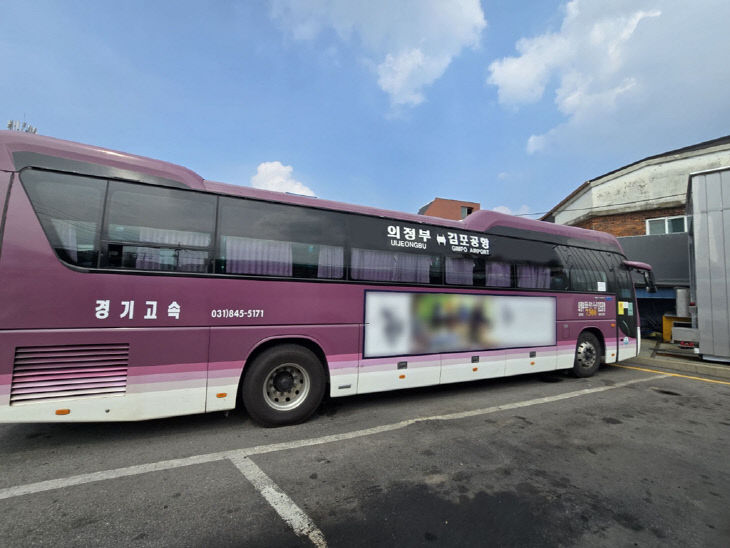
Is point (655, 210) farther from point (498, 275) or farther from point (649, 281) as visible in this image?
point (498, 275)

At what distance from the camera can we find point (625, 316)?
855 centimetres

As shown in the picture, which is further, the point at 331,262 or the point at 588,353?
the point at 588,353

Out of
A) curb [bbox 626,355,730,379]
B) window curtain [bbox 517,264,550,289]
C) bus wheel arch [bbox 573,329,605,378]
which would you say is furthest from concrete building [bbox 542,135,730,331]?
window curtain [bbox 517,264,550,289]

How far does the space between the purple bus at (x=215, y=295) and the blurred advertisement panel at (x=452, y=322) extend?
0.11 feet

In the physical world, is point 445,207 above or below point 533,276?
above

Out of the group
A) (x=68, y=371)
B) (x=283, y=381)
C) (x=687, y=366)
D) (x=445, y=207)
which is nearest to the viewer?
(x=68, y=371)

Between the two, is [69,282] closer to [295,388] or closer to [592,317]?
[295,388]

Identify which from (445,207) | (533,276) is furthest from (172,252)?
(445,207)

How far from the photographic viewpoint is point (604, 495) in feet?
10.1

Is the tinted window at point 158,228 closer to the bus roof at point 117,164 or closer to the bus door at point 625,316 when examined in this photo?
the bus roof at point 117,164

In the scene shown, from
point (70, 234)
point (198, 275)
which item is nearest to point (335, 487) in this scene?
point (198, 275)

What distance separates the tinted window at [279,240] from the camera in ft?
14.5

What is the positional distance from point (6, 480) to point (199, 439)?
167cm

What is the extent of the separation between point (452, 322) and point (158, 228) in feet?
15.6
